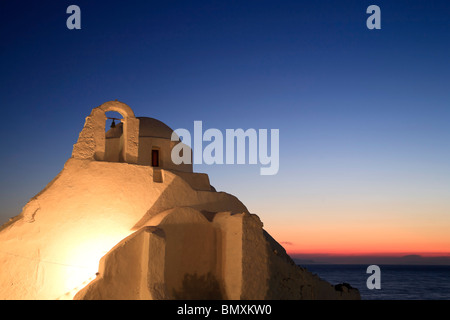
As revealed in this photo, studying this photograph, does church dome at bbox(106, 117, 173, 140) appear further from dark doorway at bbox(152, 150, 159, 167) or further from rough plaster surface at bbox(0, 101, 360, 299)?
rough plaster surface at bbox(0, 101, 360, 299)

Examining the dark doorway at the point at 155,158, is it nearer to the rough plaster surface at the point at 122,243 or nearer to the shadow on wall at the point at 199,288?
the rough plaster surface at the point at 122,243

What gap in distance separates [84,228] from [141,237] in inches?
94.6

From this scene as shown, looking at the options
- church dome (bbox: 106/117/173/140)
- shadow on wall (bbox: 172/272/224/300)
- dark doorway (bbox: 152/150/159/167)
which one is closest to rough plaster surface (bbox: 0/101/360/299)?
shadow on wall (bbox: 172/272/224/300)

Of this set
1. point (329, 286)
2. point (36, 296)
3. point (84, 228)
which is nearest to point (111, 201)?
point (84, 228)

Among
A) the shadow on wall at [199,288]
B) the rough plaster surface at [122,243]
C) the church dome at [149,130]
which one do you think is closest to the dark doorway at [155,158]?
the church dome at [149,130]

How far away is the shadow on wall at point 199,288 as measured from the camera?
447 inches

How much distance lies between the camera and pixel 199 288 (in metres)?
11.7

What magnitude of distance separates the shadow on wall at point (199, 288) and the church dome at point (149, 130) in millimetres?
8040

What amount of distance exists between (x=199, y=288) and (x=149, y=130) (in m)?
8.64

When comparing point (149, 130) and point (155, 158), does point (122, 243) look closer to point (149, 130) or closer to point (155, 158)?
point (155, 158)

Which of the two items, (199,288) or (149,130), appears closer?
(199,288)

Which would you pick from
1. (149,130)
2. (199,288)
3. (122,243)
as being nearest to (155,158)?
(149,130)
